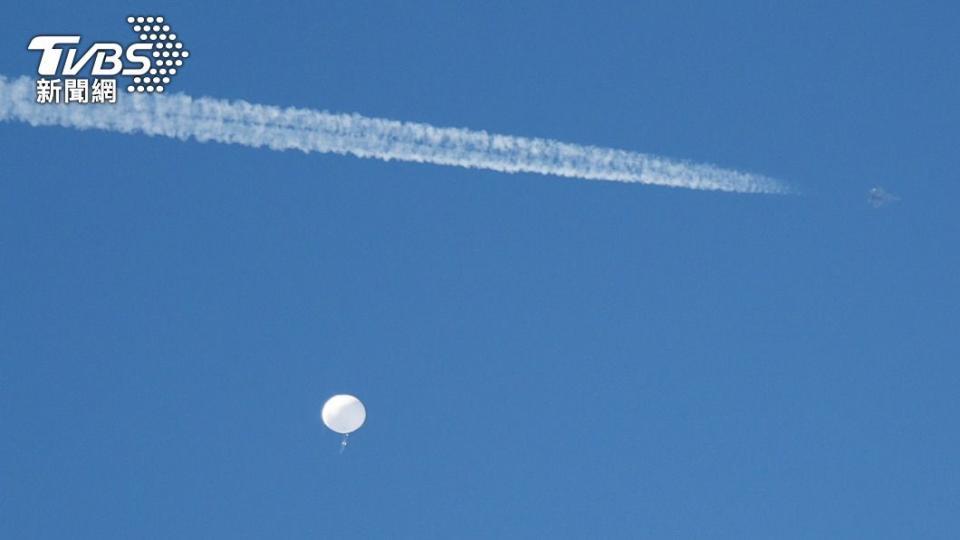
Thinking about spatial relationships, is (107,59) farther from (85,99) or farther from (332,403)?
(332,403)

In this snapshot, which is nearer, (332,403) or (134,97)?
(134,97)

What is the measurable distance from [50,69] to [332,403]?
1101cm

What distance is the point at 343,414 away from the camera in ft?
188

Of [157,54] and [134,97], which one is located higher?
[157,54]

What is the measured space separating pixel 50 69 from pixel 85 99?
181 centimetres

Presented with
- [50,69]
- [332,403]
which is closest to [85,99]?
[50,69]

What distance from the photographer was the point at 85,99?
2157 inches

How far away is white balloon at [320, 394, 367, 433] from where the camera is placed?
5719 cm

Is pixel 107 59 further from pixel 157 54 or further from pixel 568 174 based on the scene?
pixel 568 174

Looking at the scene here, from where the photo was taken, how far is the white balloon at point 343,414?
188ft

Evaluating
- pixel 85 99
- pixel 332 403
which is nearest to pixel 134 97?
pixel 85 99

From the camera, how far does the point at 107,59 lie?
57.2 meters

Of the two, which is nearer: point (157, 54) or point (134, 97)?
point (134, 97)

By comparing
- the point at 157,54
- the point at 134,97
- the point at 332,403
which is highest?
the point at 157,54
